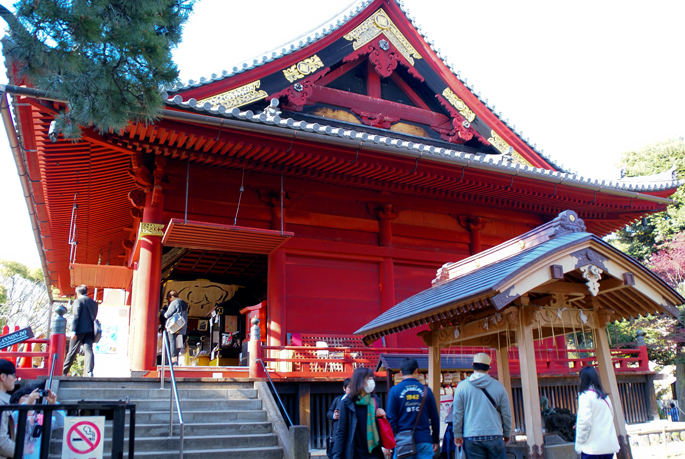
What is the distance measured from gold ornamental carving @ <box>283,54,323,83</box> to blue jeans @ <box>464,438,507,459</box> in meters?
8.69

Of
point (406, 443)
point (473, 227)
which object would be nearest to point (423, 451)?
point (406, 443)

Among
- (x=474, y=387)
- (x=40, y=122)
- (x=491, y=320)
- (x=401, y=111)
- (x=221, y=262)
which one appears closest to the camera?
(x=474, y=387)

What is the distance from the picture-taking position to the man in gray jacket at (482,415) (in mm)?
5336

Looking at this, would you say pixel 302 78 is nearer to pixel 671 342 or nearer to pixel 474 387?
pixel 474 387

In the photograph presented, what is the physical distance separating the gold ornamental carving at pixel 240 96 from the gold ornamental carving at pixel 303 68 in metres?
0.77

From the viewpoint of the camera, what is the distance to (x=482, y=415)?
211 inches

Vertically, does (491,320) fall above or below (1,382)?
above

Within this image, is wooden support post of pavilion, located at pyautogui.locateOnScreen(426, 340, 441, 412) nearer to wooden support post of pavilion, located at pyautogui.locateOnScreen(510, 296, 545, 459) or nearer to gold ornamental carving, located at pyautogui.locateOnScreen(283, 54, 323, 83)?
wooden support post of pavilion, located at pyautogui.locateOnScreen(510, 296, 545, 459)

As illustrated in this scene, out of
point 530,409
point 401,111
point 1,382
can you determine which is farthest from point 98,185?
point 530,409

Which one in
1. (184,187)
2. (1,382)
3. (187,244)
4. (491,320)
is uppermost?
(184,187)

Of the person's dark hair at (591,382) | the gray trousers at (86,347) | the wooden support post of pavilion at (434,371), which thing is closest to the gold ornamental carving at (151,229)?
the gray trousers at (86,347)

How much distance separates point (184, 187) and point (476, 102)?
7498 millimetres

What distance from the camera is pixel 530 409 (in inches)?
240

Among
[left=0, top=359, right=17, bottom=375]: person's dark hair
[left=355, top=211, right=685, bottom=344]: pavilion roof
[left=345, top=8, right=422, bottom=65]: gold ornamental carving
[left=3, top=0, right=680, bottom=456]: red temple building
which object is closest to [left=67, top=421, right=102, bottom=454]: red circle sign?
[left=0, top=359, right=17, bottom=375]: person's dark hair
